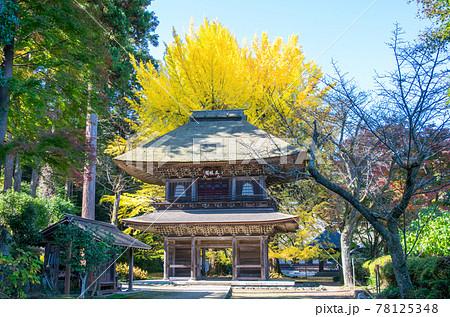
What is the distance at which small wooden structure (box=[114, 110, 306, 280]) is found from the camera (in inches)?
649

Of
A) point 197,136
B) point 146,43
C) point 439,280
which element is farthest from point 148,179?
point 439,280

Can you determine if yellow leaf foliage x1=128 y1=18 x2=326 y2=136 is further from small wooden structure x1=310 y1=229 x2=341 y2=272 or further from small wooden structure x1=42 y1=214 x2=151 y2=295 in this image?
small wooden structure x1=42 y1=214 x2=151 y2=295

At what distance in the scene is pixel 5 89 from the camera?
1002 centimetres

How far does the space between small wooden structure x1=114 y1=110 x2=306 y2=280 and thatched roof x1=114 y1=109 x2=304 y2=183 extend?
0.15 feet

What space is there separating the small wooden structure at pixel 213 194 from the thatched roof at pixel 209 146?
0.05 m

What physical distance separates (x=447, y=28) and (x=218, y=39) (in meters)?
12.7

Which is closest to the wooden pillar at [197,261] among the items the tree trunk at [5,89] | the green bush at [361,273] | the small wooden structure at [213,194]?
the small wooden structure at [213,194]

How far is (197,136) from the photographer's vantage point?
62.4 feet

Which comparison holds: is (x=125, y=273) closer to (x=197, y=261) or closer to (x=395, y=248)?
(x=197, y=261)

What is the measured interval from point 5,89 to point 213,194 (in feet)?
34.8

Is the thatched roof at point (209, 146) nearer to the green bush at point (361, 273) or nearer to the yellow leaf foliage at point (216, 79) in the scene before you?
the yellow leaf foliage at point (216, 79)

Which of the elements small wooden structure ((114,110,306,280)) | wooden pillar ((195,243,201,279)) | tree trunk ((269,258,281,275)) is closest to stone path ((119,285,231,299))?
wooden pillar ((195,243,201,279))

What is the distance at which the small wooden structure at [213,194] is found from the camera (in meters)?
16.5

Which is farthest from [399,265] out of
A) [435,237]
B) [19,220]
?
[19,220]
